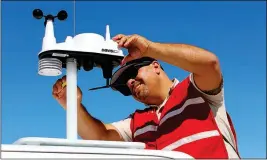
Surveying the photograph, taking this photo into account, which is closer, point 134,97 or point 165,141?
point 165,141

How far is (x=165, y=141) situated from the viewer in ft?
10.6

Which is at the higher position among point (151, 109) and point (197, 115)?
point (151, 109)

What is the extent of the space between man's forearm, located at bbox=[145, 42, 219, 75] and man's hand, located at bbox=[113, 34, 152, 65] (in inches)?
1.8

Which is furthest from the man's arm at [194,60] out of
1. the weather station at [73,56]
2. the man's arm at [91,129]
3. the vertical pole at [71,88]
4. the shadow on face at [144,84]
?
the man's arm at [91,129]

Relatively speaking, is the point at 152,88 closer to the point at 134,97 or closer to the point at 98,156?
the point at 134,97

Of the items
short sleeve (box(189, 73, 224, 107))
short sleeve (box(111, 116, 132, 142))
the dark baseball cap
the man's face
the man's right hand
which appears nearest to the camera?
the man's right hand

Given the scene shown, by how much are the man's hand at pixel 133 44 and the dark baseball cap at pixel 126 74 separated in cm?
90

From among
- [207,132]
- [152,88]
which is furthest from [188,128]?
[152,88]

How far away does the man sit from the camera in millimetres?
3008

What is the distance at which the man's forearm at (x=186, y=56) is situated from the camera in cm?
287

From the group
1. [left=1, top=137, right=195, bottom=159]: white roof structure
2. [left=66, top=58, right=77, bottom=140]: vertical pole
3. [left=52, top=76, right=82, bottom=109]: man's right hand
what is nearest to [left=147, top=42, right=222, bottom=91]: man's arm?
[left=66, top=58, right=77, bottom=140]: vertical pole

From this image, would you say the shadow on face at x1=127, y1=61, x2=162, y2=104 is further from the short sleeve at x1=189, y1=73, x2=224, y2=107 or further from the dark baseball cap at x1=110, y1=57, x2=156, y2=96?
the short sleeve at x1=189, y1=73, x2=224, y2=107

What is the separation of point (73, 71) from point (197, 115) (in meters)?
1.05

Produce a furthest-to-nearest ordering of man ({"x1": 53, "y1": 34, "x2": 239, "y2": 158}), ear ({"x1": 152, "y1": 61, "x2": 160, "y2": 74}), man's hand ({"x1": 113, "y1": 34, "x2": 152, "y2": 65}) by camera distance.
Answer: ear ({"x1": 152, "y1": 61, "x2": 160, "y2": 74}) → man ({"x1": 53, "y1": 34, "x2": 239, "y2": 158}) → man's hand ({"x1": 113, "y1": 34, "x2": 152, "y2": 65})
